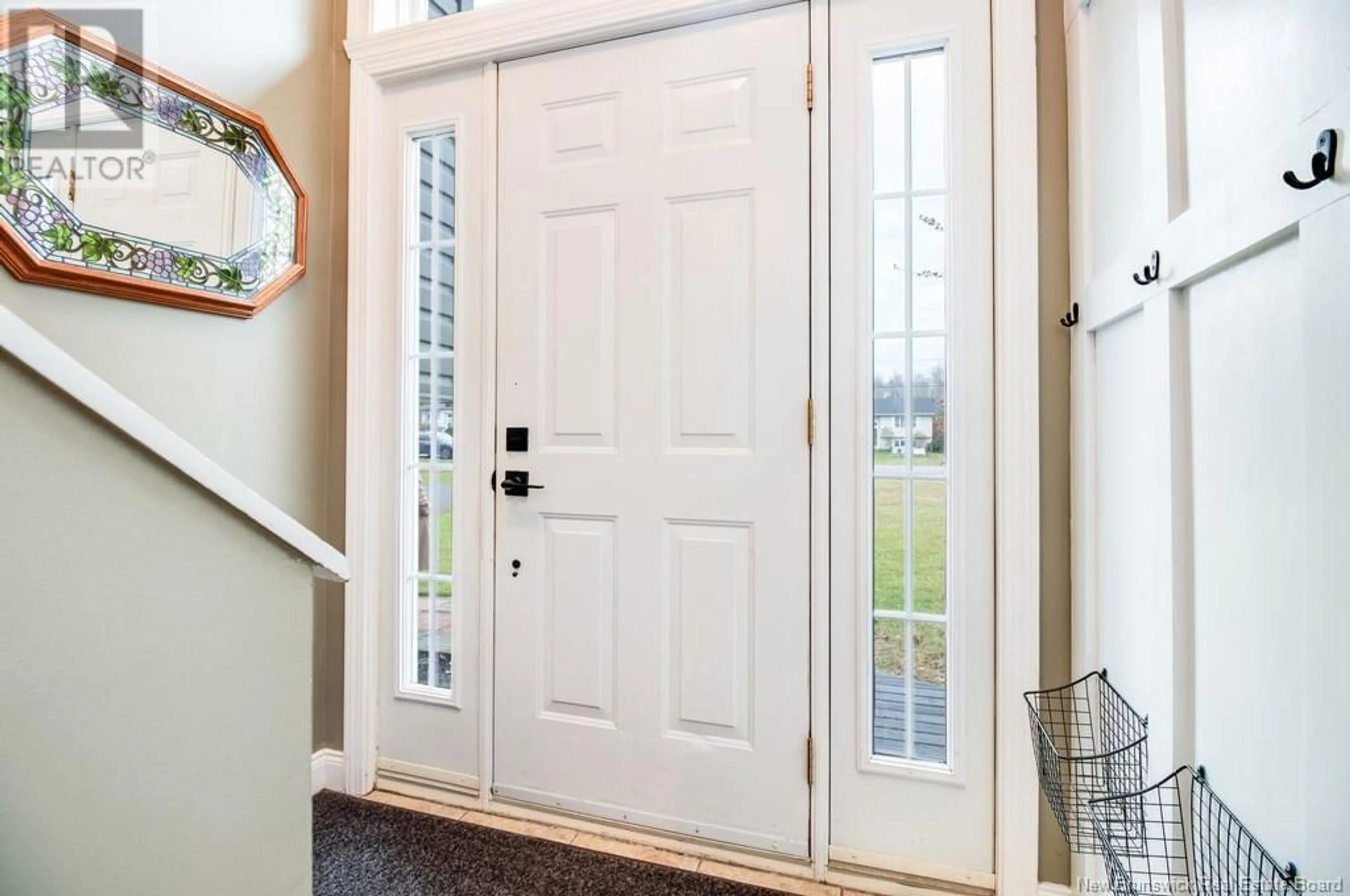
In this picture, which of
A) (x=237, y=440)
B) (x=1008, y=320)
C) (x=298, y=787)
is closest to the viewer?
(x=298, y=787)

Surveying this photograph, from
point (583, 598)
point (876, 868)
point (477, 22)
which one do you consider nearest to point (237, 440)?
point (583, 598)

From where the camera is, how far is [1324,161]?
1.80 feet

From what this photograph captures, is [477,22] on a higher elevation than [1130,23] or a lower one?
higher

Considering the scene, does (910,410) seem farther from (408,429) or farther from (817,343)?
(408,429)

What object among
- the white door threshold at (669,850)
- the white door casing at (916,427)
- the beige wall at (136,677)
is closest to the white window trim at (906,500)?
the white door casing at (916,427)

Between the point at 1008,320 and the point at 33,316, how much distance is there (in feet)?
7.28

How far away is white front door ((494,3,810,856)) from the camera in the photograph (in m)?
1.59

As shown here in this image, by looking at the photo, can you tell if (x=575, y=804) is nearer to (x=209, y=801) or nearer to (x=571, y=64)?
(x=209, y=801)

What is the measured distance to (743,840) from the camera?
1.59m

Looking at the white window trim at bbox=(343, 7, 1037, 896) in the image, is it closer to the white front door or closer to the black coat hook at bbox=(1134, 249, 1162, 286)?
the white front door

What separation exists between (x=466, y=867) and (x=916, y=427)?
1.64 m

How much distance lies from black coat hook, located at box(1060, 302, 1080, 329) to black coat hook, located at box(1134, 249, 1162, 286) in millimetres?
393

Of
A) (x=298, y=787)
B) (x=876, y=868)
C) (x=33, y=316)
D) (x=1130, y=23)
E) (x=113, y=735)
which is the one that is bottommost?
(x=876, y=868)

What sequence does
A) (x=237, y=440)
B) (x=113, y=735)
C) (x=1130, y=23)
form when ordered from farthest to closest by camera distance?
(x=237, y=440) < (x=1130, y=23) < (x=113, y=735)
